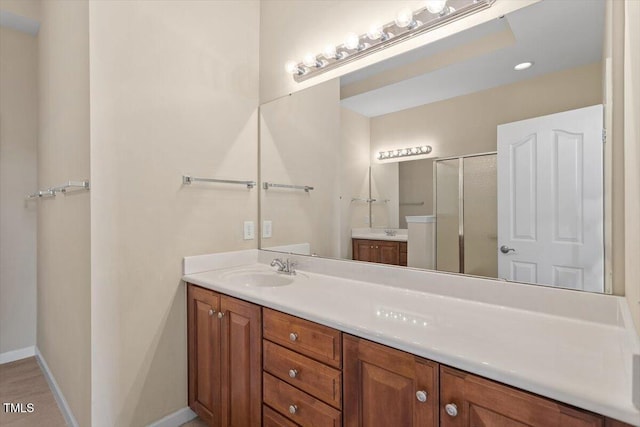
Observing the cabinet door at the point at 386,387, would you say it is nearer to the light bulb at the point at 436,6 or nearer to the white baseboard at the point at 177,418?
the white baseboard at the point at 177,418

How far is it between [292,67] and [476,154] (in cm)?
123

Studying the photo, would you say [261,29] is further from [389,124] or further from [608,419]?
[608,419]

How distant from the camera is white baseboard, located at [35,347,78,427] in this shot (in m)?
1.82

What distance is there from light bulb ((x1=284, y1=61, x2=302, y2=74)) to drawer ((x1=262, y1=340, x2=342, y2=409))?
1539mm

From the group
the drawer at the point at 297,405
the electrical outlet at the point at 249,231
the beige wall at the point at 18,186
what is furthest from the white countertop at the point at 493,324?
the beige wall at the point at 18,186

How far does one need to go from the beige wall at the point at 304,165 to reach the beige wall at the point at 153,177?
22 cm

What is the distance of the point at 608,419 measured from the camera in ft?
2.11

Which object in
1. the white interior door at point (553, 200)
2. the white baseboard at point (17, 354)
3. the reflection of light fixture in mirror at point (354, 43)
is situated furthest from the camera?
the white baseboard at point (17, 354)

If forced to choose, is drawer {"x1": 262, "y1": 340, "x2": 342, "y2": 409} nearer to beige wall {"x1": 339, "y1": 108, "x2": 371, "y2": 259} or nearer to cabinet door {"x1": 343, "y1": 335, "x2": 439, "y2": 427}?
cabinet door {"x1": 343, "y1": 335, "x2": 439, "y2": 427}

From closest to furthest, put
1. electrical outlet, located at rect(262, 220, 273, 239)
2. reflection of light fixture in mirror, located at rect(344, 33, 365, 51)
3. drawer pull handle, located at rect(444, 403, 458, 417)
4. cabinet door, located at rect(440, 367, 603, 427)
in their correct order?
cabinet door, located at rect(440, 367, 603, 427) → drawer pull handle, located at rect(444, 403, 458, 417) → reflection of light fixture in mirror, located at rect(344, 33, 365, 51) → electrical outlet, located at rect(262, 220, 273, 239)

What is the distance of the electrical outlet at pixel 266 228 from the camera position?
2207 millimetres

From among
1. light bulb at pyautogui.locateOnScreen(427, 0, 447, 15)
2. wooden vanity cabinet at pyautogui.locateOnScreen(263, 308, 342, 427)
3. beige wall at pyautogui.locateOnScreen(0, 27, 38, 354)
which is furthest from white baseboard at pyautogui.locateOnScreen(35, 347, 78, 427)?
light bulb at pyautogui.locateOnScreen(427, 0, 447, 15)

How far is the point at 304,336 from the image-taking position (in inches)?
47.8

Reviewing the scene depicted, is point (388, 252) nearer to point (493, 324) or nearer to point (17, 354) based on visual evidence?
point (493, 324)
